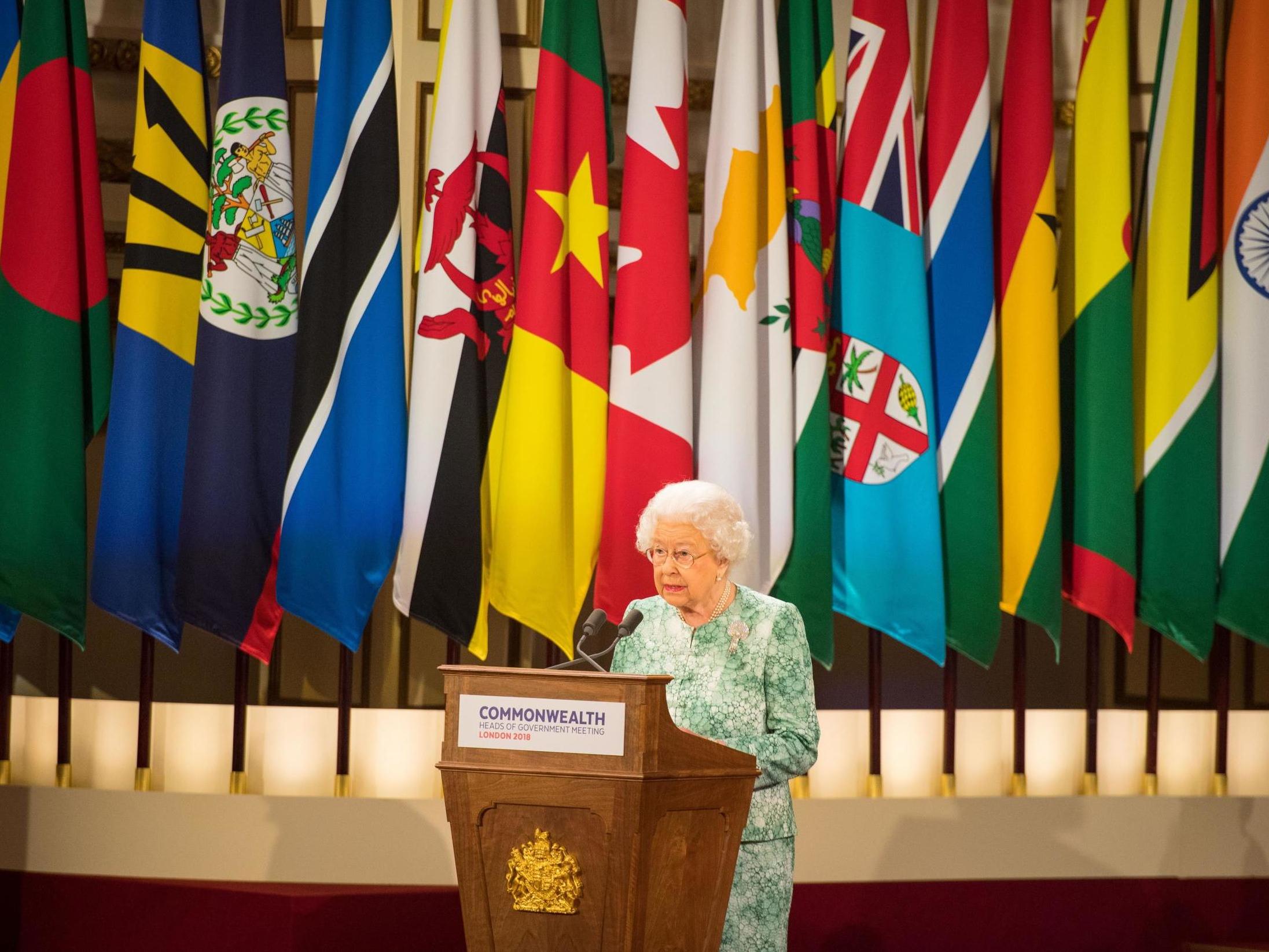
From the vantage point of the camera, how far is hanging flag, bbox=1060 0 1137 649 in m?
4.02

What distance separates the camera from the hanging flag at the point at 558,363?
12.6 ft

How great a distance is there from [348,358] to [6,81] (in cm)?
129

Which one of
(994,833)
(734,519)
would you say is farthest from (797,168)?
(994,833)

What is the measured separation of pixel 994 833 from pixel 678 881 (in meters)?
2.15

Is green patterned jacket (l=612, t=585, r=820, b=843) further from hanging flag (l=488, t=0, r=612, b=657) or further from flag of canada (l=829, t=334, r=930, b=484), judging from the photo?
flag of canada (l=829, t=334, r=930, b=484)

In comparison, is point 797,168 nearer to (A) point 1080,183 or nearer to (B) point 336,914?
(A) point 1080,183

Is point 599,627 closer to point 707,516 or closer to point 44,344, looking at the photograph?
point 707,516

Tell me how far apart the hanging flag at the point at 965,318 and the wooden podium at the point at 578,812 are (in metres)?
1.93

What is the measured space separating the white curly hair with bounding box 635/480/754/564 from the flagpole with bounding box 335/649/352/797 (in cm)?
168

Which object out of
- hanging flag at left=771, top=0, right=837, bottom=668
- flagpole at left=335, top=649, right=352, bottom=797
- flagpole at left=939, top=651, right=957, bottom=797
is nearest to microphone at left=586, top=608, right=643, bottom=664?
hanging flag at left=771, top=0, right=837, bottom=668


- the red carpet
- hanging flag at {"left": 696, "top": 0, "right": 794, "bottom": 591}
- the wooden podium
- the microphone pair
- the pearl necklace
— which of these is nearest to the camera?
the wooden podium

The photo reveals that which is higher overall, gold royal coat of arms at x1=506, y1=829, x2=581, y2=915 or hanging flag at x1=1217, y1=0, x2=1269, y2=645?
hanging flag at x1=1217, y1=0, x2=1269, y2=645

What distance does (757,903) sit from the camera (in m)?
2.48

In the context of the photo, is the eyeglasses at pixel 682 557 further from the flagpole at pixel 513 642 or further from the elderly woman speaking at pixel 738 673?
the flagpole at pixel 513 642
